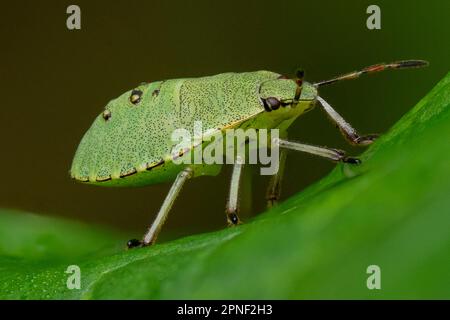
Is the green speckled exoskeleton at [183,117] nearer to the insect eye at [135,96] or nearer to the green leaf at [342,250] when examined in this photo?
the insect eye at [135,96]

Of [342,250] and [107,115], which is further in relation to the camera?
[107,115]

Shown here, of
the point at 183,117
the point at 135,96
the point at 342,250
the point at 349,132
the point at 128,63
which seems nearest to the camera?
the point at 342,250

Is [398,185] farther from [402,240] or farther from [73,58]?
[73,58]

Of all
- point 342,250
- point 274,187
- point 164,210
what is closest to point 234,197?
point 164,210

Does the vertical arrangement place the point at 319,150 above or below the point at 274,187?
below

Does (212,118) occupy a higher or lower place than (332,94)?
lower

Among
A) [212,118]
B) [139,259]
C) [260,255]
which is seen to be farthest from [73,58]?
[260,255]

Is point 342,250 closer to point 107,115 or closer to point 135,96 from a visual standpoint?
point 135,96
